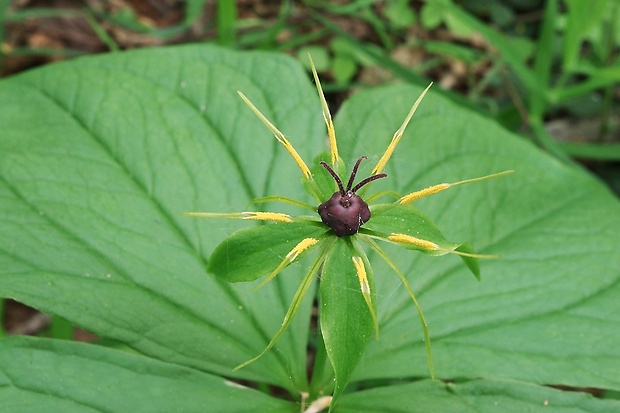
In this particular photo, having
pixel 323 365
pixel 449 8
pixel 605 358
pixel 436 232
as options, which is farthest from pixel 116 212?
pixel 449 8

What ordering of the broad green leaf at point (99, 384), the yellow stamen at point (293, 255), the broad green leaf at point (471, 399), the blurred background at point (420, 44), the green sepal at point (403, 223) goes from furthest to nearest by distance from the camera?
the blurred background at point (420, 44) < the broad green leaf at point (471, 399) < the broad green leaf at point (99, 384) < the green sepal at point (403, 223) < the yellow stamen at point (293, 255)

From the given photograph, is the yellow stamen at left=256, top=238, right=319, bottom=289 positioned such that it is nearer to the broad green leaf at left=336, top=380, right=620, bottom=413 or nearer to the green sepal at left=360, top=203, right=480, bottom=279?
the green sepal at left=360, top=203, right=480, bottom=279

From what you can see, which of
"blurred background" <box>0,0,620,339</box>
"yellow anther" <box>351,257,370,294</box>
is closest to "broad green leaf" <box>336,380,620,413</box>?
"yellow anther" <box>351,257,370,294</box>

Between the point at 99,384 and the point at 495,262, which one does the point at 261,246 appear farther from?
the point at 495,262

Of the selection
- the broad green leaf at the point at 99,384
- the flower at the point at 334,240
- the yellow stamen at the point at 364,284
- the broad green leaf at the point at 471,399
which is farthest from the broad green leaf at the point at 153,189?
the yellow stamen at the point at 364,284

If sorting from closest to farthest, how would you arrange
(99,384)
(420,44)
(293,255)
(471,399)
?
(293,255) → (99,384) → (471,399) → (420,44)

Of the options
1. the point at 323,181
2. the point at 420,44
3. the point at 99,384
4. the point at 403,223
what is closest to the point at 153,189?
the point at 99,384

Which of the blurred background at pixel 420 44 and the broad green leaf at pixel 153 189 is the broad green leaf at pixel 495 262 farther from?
the blurred background at pixel 420 44
